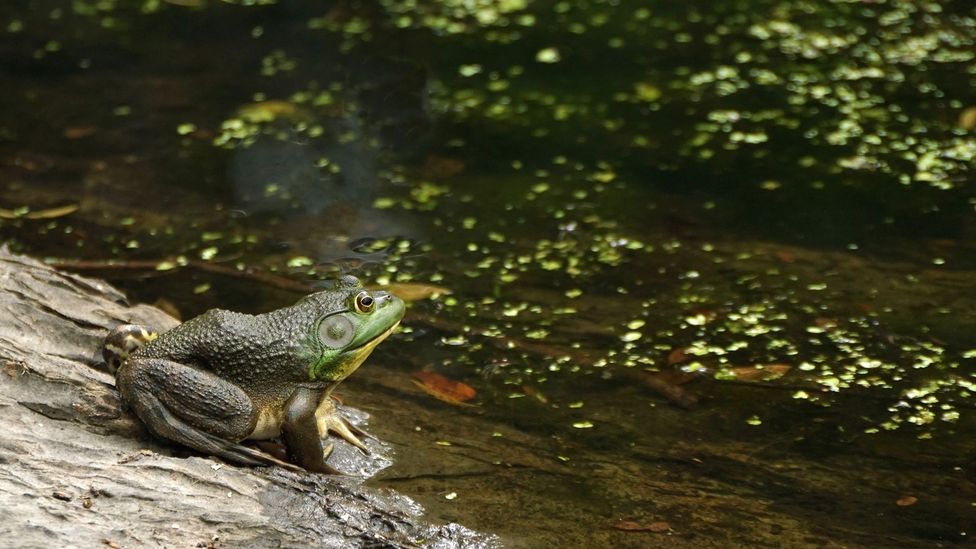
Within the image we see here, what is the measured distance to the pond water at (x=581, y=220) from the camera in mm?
3320

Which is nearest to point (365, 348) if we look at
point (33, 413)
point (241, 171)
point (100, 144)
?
point (33, 413)

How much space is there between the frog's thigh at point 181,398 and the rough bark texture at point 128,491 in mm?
82

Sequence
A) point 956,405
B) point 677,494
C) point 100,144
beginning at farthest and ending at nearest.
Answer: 1. point 100,144
2. point 956,405
3. point 677,494

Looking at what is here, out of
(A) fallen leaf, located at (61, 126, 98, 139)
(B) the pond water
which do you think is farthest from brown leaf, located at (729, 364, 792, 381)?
(A) fallen leaf, located at (61, 126, 98, 139)

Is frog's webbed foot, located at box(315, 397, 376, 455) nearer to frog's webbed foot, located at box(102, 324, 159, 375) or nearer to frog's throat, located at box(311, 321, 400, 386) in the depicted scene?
frog's throat, located at box(311, 321, 400, 386)

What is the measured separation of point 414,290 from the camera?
4375 mm

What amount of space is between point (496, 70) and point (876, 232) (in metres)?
2.45

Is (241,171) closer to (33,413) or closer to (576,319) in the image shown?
(576,319)

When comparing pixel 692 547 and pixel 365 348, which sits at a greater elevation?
pixel 365 348

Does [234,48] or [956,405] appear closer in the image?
[956,405]

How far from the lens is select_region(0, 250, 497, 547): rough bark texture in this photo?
264 cm

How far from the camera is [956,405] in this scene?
11.6 ft

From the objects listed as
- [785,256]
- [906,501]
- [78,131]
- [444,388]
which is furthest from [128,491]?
[78,131]

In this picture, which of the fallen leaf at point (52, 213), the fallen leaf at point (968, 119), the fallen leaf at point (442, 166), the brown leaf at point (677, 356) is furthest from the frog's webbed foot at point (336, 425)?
the fallen leaf at point (968, 119)
